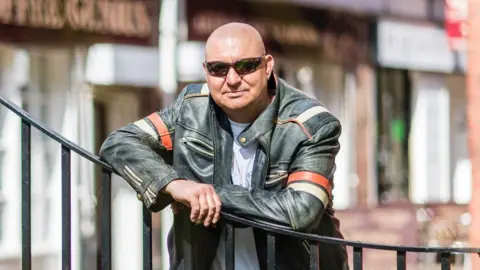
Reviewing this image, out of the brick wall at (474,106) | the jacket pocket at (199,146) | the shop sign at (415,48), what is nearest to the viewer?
the jacket pocket at (199,146)

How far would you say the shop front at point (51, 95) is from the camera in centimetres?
1083

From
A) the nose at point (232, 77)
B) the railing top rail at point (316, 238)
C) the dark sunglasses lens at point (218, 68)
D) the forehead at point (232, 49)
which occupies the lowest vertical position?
the railing top rail at point (316, 238)

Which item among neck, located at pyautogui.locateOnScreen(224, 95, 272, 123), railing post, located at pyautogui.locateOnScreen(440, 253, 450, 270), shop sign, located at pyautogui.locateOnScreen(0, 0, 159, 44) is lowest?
railing post, located at pyautogui.locateOnScreen(440, 253, 450, 270)

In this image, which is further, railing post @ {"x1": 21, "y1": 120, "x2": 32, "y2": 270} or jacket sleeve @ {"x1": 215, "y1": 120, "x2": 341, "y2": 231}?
railing post @ {"x1": 21, "y1": 120, "x2": 32, "y2": 270}

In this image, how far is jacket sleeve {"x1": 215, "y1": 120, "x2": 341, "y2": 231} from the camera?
382 cm

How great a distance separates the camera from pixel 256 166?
394cm

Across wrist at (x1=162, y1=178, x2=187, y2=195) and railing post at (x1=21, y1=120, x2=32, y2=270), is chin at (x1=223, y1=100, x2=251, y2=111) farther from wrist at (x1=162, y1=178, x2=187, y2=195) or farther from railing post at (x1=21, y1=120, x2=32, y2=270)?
railing post at (x1=21, y1=120, x2=32, y2=270)

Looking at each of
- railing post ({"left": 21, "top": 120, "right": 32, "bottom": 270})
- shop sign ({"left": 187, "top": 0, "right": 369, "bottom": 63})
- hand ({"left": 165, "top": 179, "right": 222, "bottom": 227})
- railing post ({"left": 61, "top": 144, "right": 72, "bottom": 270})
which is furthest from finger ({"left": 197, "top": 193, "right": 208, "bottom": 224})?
shop sign ({"left": 187, "top": 0, "right": 369, "bottom": 63})

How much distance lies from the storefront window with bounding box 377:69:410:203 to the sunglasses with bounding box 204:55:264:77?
42.1 feet

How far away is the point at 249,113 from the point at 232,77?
0.16 metres

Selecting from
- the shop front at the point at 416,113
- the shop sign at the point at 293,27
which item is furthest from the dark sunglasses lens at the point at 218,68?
the shop front at the point at 416,113

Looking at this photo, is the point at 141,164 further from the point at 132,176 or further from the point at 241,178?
the point at 241,178

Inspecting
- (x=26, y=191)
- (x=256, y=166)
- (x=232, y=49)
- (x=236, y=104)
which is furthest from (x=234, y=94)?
(x=26, y=191)

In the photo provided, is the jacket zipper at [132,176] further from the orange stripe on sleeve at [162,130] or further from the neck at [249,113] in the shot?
the neck at [249,113]
